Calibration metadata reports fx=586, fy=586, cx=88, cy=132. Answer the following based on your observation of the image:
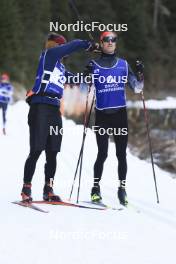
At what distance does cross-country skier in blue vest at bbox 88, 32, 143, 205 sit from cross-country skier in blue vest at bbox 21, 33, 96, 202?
0.28m

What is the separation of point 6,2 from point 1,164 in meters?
30.0

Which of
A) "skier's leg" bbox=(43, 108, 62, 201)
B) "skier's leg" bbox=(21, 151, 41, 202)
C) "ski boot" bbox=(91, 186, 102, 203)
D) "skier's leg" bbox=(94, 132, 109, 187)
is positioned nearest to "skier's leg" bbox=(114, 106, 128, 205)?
"skier's leg" bbox=(94, 132, 109, 187)

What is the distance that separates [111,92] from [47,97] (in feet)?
2.61

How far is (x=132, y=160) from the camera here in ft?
41.4

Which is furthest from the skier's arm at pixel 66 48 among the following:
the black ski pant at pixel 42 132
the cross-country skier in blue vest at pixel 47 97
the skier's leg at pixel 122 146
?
the skier's leg at pixel 122 146

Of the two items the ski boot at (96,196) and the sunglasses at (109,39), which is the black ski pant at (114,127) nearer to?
the ski boot at (96,196)

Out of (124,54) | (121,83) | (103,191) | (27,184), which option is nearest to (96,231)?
(27,184)

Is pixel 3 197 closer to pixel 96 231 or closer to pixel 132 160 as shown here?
pixel 96 231

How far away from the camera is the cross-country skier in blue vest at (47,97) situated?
21.6 feet

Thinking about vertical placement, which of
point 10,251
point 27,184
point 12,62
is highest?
point 12,62

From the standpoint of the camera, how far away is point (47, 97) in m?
6.67

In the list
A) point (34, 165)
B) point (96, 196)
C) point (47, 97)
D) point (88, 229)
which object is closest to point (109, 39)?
point (47, 97)

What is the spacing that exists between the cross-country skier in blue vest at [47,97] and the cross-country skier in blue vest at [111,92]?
0.92 ft

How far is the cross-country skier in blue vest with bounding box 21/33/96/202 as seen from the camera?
6.59 meters
